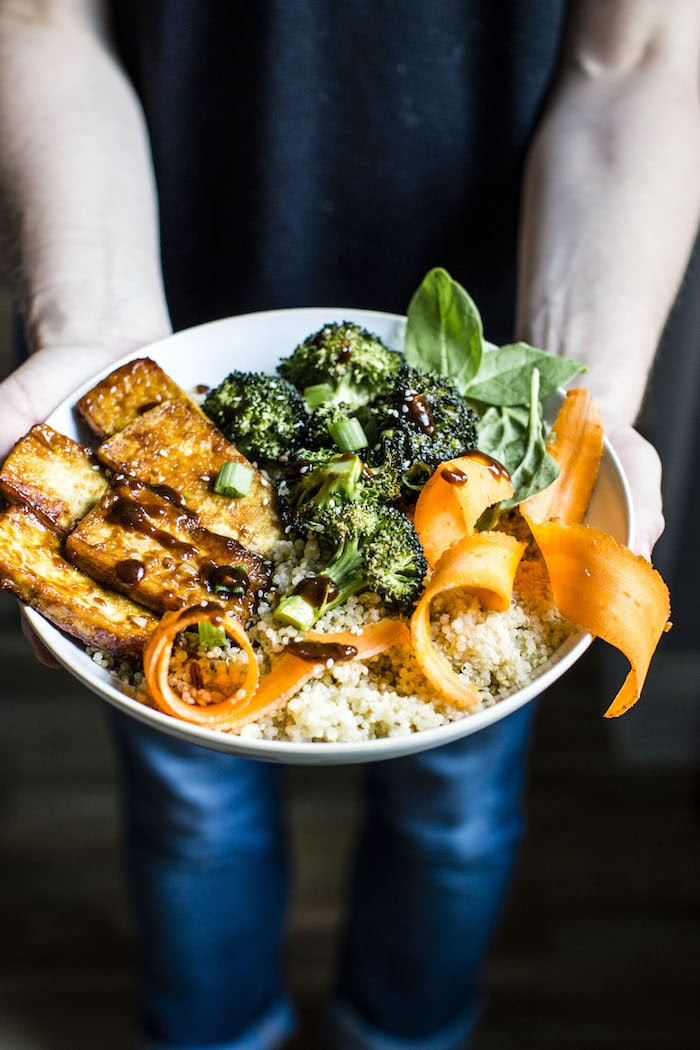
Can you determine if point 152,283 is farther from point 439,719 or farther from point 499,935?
point 499,935

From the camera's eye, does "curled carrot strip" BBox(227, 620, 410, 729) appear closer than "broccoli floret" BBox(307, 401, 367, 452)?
Yes

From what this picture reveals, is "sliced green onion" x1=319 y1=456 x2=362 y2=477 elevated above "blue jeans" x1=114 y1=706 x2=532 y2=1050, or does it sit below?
above

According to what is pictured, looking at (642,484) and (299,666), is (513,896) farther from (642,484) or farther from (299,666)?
(299,666)

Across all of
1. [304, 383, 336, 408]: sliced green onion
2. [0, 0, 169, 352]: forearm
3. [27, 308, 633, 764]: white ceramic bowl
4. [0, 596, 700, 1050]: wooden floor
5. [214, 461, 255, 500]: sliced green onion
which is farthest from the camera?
[0, 596, 700, 1050]: wooden floor

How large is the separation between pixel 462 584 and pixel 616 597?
0.69 feet

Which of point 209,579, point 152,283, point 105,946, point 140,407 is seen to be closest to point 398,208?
point 152,283

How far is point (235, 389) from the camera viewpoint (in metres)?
1.59

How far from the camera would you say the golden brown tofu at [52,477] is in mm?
1411

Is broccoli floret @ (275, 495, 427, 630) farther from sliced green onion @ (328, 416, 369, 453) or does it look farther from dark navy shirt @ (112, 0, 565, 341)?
dark navy shirt @ (112, 0, 565, 341)

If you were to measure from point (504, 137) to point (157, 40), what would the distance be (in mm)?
722

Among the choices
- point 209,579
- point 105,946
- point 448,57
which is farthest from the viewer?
point 105,946

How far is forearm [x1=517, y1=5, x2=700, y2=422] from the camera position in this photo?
1916 mm

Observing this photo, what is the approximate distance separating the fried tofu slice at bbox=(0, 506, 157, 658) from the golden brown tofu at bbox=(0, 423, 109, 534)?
0.14ft

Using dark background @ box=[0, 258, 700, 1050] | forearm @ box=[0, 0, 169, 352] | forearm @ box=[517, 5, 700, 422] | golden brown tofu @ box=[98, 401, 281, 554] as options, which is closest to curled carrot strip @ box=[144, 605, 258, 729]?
golden brown tofu @ box=[98, 401, 281, 554]
